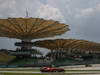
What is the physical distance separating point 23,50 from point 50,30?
22974 mm

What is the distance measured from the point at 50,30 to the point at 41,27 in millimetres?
5753

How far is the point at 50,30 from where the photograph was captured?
128000 mm

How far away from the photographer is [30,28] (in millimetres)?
125875

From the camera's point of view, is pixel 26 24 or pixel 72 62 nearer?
pixel 26 24

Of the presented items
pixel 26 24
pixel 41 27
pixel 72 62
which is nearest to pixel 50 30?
pixel 41 27

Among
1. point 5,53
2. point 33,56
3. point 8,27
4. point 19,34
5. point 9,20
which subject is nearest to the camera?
point 9,20

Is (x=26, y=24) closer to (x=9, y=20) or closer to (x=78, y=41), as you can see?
(x=9, y=20)

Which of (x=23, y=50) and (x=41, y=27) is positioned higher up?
(x=41, y=27)

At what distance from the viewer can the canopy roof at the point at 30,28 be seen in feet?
381

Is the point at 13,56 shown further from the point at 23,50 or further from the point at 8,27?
the point at 8,27

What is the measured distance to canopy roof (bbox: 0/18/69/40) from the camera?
381ft

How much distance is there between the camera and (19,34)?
13438cm

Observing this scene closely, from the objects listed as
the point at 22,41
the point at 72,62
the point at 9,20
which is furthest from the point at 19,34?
the point at 72,62

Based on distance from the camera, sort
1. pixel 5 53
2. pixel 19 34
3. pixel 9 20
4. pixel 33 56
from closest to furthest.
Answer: pixel 9 20 < pixel 19 34 < pixel 33 56 < pixel 5 53
